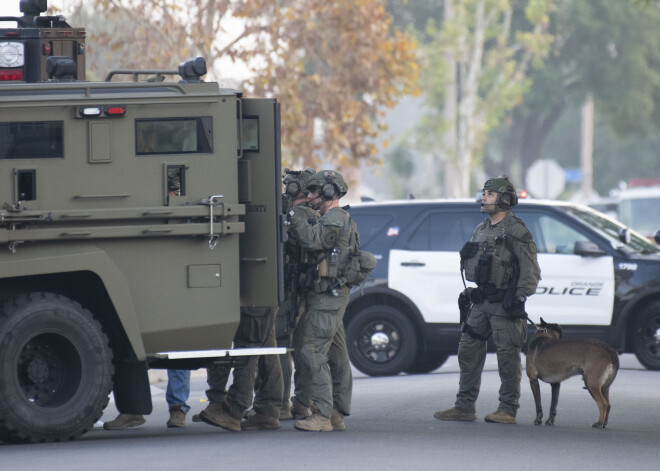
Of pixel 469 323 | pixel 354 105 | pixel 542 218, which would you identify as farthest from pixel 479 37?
pixel 469 323

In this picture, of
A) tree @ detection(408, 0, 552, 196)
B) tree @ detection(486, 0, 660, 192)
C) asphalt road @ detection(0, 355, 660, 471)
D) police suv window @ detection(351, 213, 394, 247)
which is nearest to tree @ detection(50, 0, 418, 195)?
police suv window @ detection(351, 213, 394, 247)

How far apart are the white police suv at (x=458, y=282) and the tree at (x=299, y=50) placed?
5762 millimetres

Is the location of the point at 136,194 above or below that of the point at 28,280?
above

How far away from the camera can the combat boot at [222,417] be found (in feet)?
31.9

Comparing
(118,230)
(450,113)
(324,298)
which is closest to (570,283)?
(324,298)

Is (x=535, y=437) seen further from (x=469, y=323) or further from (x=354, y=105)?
(x=354, y=105)

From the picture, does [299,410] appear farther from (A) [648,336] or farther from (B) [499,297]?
(A) [648,336]

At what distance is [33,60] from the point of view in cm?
1005

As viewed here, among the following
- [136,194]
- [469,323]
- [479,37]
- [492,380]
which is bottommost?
[492,380]

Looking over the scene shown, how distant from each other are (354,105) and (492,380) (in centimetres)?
811

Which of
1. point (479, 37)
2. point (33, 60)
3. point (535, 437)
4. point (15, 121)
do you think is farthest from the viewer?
point (479, 37)

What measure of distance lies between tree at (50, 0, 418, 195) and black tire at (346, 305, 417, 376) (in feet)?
Result: 20.5

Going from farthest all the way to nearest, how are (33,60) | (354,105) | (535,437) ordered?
(354,105) → (33,60) → (535,437)

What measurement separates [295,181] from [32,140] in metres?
2.15
